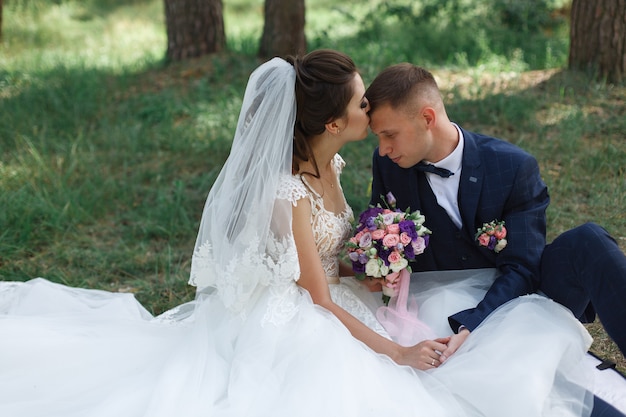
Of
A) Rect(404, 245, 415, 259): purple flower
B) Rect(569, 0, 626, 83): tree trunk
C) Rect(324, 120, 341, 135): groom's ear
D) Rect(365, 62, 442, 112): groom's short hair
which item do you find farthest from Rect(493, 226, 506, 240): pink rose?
Rect(569, 0, 626, 83): tree trunk

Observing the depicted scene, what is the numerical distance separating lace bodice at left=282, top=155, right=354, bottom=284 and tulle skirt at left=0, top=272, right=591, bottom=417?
29 cm

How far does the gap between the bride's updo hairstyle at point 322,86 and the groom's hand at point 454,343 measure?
3.62ft

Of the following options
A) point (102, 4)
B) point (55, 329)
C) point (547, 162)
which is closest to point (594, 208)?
point (547, 162)

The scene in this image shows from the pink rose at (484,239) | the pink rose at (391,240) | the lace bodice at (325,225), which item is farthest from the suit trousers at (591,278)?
the lace bodice at (325,225)

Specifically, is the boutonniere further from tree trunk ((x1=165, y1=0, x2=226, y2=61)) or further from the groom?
tree trunk ((x1=165, y1=0, x2=226, y2=61))

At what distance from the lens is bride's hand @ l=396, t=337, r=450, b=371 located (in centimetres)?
307

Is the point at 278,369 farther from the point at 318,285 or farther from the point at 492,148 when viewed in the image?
the point at 492,148

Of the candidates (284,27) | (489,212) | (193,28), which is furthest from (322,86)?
(193,28)

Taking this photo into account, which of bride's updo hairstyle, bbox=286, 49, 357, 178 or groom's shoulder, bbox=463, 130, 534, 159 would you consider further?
groom's shoulder, bbox=463, 130, 534, 159

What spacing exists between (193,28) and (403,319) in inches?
237

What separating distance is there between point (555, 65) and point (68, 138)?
5.18 m

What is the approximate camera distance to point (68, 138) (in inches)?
274

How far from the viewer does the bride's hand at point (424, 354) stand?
10.1ft

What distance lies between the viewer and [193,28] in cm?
855
